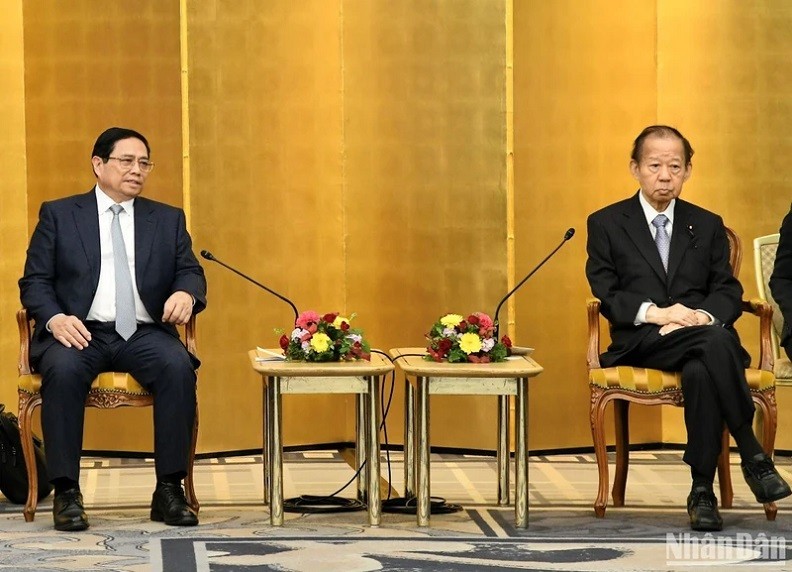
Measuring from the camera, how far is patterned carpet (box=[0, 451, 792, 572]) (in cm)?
432

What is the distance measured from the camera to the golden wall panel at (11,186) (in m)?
6.67

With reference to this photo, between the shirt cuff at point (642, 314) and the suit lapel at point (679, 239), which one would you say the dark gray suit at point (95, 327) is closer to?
the shirt cuff at point (642, 314)

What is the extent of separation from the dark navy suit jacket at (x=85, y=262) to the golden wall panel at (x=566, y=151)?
1.85 m

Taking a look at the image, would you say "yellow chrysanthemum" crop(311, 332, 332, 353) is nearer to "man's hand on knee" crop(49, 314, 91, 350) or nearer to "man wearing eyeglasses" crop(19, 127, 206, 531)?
"man wearing eyeglasses" crop(19, 127, 206, 531)

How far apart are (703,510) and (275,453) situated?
1.41 meters

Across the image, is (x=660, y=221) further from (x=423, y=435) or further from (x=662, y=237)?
(x=423, y=435)

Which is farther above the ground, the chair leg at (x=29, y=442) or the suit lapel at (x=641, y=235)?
the suit lapel at (x=641, y=235)

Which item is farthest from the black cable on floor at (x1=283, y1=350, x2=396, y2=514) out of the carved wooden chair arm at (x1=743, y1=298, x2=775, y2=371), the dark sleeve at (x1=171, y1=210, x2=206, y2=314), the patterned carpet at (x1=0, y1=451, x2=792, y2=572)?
the carved wooden chair arm at (x1=743, y1=298, x2=775, y2=371)

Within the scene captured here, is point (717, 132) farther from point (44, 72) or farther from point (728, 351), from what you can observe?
point (44, 72)

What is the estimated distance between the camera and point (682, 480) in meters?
6.10

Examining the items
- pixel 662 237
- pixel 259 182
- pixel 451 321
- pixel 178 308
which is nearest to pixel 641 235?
pixel 662 237

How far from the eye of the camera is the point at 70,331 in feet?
16.9

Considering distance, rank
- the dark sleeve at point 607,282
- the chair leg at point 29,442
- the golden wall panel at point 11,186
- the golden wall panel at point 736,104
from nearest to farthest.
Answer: the chair leg at point 29,442
the dark sleeve at point 607,282
the golden wall panel at point 11,186
the golden wall panel at point 736,104

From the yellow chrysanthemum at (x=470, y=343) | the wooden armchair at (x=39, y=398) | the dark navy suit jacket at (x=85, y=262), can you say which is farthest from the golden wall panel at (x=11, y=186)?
the yellow chrysanthemum at (x=470, y=343)
